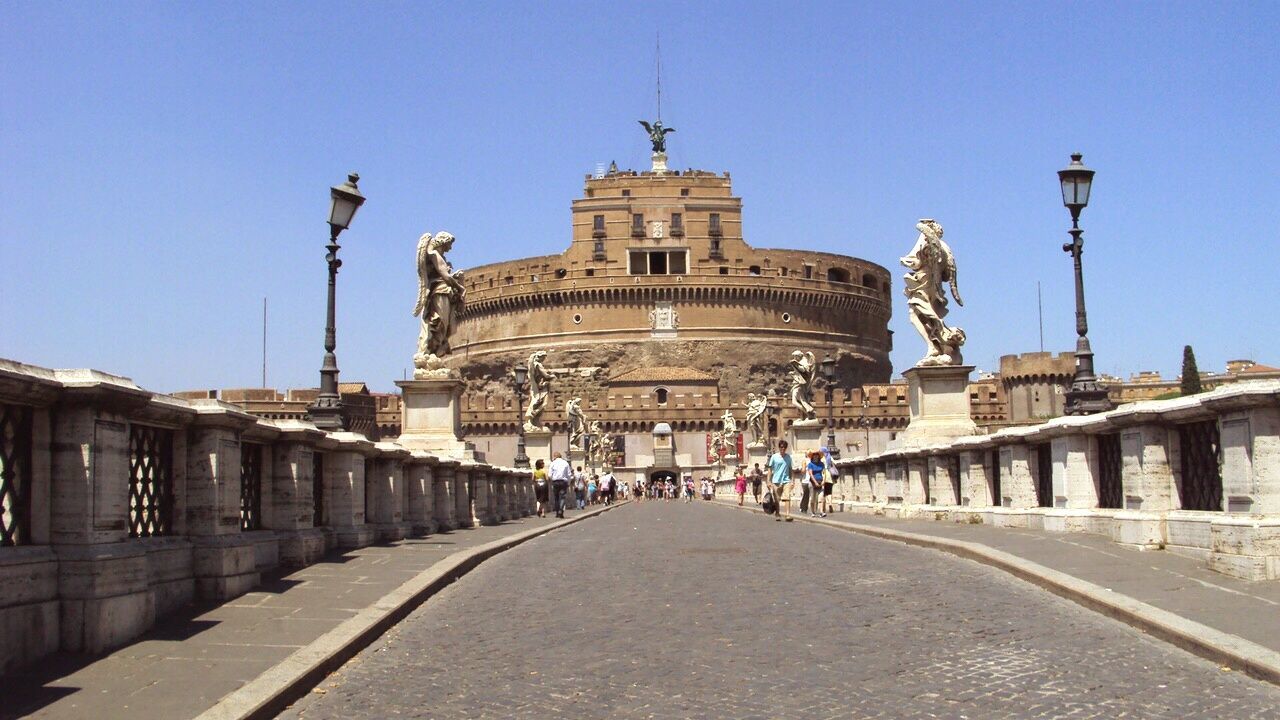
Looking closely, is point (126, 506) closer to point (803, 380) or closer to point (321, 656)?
point (321, 656)

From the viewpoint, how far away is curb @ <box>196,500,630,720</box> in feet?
Answer: 17.4

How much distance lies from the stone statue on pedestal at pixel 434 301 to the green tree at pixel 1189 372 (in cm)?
6629

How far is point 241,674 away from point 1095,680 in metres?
3.68

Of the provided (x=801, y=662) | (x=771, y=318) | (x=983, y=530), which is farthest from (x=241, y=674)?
(x=771, y=318)

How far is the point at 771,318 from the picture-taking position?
10819 cm

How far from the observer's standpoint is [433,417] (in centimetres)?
1966

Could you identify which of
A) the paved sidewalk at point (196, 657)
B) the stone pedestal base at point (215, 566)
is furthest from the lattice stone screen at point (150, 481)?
the paved sidewalk at point (196, 657)

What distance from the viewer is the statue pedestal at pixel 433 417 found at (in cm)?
1939

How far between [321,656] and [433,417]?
1348cm

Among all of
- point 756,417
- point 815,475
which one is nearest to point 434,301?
point 815,475

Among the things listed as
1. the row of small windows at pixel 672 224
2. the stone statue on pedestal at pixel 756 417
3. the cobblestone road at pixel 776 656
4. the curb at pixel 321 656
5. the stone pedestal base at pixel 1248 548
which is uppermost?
the row of small windows at pixel 672 224

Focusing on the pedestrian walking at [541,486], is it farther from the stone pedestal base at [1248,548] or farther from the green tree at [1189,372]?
the green tree at [1189,372]

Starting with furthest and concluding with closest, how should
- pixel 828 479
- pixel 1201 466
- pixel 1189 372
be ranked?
pixel 1189 372
pixel 828 479
pixel 1201 466

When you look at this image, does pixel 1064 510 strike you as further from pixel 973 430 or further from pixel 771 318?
pixel 771 318
